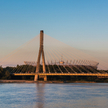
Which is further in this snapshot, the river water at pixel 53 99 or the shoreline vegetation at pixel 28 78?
the shoreline vegetation at pixel 28 78

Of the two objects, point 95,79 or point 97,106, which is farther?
point 95,79

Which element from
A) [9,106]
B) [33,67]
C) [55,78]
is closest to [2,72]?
[33,67]

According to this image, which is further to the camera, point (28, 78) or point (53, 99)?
point (28, 78)

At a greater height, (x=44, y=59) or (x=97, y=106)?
(x=44, y=59)

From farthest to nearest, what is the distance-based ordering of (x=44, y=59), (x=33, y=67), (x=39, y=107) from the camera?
(x=33, y=67) → (x=44, y=59) → (x=39, y=107)

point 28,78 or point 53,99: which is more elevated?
point 28,78

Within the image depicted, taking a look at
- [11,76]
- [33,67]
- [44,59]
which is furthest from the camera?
[33,67]

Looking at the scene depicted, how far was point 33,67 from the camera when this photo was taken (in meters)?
73.1

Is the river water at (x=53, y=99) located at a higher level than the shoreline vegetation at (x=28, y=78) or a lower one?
lower

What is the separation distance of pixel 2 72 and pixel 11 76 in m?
3.12

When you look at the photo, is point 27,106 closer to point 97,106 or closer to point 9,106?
point 9,106

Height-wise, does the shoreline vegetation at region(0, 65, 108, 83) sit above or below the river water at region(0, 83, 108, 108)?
above

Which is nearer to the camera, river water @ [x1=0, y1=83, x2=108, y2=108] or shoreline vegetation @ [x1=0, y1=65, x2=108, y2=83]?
river water @ [x1=0, y1=83, x2=108, y2=108]

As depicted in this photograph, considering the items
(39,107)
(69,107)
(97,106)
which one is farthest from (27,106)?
(97,106)
